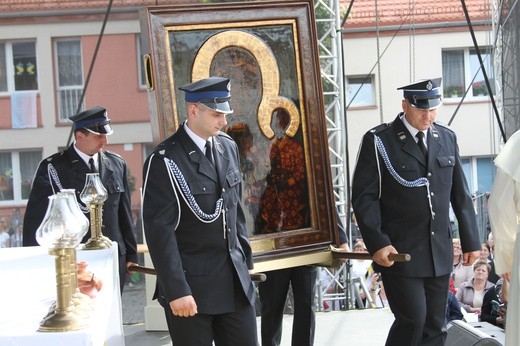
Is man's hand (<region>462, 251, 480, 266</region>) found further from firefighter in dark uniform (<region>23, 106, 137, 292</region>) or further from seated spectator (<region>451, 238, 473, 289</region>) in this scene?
seated spectator (<region>451, 238, 473, 289</region>)

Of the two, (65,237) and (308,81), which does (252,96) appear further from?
(65,237)

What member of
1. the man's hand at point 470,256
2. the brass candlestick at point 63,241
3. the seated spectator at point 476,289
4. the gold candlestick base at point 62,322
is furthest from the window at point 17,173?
the gold candlestick base at point 62,322

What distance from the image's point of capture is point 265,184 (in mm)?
5914

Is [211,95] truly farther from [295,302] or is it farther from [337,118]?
[337,118]

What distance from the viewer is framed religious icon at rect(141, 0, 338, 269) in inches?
222

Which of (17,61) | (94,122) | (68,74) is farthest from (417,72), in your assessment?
(94,122)

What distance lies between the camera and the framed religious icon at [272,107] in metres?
5.63

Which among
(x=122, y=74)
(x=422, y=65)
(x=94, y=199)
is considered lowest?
(x=94, y=199)

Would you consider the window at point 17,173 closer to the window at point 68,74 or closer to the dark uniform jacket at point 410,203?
the window at point 68,74

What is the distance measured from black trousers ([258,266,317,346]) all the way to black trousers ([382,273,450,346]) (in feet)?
1.68

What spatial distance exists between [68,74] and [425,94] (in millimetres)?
17918

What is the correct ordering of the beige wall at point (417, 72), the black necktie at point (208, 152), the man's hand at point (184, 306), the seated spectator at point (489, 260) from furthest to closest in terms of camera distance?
the beige wall at point (417, 72), the seated spectator at point (489, 260), the black necktie at point (208, 152), the man's hand at point (184, 306)

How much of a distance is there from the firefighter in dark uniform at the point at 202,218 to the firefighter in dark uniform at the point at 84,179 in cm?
143

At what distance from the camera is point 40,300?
331 centimetres
